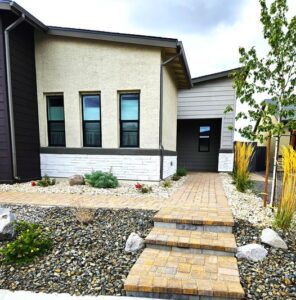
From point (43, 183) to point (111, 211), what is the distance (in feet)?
10.1

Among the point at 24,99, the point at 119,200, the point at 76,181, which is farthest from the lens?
the point at 24,99

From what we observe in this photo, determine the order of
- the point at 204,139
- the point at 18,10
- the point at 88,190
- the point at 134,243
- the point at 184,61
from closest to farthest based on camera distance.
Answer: the point at 134,243, the point at 18,10, the point at 88,190, the point at 184,61, the point at 204,139

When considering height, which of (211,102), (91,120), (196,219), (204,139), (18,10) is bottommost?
(196,219)

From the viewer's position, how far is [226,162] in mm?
8906

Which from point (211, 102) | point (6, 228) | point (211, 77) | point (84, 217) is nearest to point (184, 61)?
point (211, 77)

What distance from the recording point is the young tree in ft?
10.2

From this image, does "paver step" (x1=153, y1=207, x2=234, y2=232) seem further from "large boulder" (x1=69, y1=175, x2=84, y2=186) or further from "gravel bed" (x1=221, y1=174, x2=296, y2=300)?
"large boulder" (x1=69, y1=175, x2=84, y2=186)

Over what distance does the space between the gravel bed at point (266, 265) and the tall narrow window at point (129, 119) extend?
3585 millimetres

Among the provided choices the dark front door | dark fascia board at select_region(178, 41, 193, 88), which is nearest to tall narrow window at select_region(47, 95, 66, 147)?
dark fascia board at select_region(178, 41, 193, 88)

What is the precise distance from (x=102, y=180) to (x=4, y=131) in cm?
306

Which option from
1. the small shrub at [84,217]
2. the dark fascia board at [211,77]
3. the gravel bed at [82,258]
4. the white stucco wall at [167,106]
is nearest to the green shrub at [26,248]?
the gravel bed at [82,258]

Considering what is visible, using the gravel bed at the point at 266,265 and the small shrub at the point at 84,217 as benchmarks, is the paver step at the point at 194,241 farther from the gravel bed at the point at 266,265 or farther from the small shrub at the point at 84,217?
the small shrub at the point at 84,217

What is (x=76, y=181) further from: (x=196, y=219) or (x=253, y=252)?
(x=253, y=252)

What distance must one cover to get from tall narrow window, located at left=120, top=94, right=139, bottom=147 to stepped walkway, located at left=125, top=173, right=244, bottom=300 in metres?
2.82
